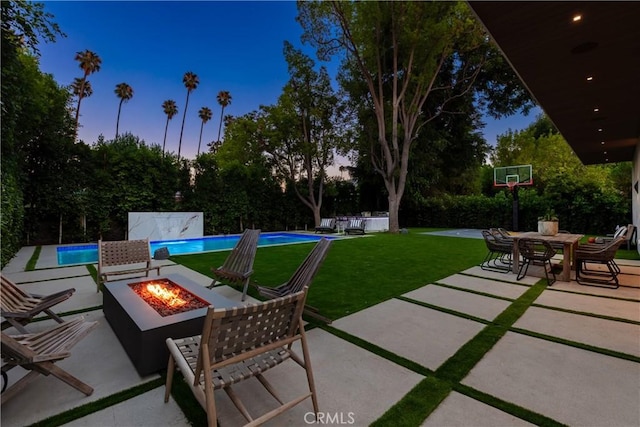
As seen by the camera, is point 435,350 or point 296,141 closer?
point 435,350

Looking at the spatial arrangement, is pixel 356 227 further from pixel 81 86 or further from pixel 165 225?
pixel 81 86

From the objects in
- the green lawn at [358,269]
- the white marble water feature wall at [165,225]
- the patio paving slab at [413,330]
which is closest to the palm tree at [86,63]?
the white marble water feature wall at [165,225]

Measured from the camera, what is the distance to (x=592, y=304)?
12.9ft

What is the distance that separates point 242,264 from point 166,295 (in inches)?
53.4

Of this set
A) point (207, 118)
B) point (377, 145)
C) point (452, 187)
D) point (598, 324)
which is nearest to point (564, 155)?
point (452, 187)

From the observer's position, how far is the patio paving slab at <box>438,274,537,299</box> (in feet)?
14.6

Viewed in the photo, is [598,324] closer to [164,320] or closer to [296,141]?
[164,320]

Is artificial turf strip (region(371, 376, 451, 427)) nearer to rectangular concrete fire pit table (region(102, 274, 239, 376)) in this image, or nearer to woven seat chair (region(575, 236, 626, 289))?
rectangular concrete fire pit table (region(102, 274, 239, 376))

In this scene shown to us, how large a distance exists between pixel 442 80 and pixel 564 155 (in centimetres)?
1312

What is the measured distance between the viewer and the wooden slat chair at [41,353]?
1648 mm

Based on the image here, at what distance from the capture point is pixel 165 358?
231 cm

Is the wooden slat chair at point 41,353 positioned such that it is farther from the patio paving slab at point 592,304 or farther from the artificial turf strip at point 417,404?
the patio paving slab at point 592,304

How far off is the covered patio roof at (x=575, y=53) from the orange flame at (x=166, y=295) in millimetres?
4011

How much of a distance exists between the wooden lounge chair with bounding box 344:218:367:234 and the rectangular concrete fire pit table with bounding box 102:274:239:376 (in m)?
11.7
